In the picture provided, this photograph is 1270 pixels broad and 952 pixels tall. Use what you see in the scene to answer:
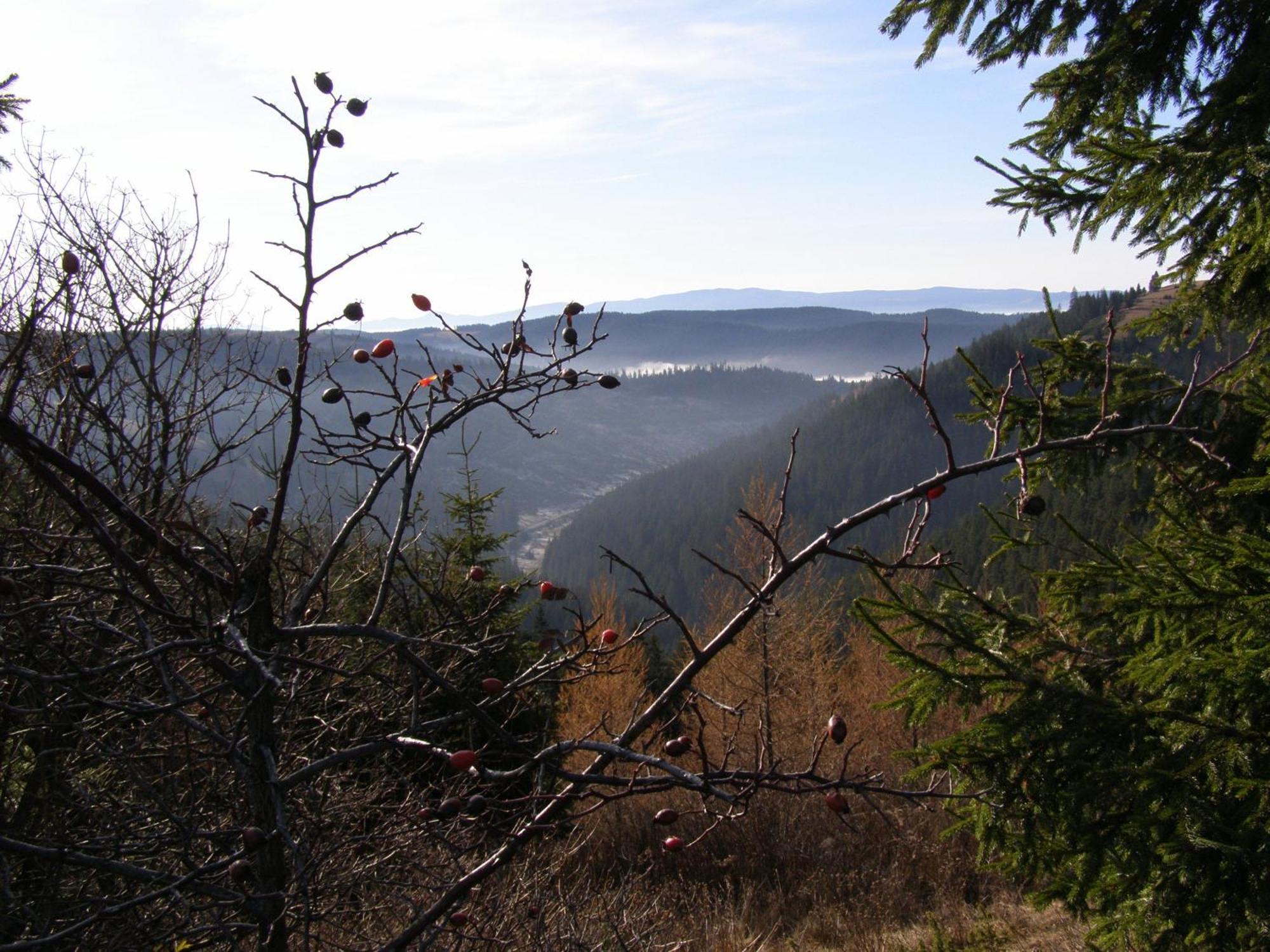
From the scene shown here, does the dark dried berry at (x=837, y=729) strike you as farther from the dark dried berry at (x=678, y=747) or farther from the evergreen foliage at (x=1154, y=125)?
the evergreen foliage at (x=1154, y=125)

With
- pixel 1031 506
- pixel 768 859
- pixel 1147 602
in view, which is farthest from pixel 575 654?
pixel 768 859

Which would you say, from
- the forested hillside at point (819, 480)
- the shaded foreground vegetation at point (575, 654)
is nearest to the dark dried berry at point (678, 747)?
the shaded foreground vegetation at point (575, 654)

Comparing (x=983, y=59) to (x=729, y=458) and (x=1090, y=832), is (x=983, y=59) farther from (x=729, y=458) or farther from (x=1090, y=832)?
(x=729, y=458)

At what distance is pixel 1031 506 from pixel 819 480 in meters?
113

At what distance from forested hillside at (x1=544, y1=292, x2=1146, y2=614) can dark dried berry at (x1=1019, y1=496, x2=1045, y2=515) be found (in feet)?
276

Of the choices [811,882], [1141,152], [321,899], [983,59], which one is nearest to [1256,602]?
[1141,152]

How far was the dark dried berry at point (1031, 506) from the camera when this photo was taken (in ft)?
5.21

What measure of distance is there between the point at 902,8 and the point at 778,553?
5307mm

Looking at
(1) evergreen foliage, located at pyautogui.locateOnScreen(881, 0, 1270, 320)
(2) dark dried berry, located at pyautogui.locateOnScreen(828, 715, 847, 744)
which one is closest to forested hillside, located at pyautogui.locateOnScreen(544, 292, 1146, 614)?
(1) evergreen foliage, located at pyautogui.locateOnScreen(881, 0, 1270, 320)

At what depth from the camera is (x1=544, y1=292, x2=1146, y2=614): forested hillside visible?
9725 centimetres

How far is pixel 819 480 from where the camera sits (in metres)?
112

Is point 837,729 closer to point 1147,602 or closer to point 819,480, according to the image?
point 1147,602

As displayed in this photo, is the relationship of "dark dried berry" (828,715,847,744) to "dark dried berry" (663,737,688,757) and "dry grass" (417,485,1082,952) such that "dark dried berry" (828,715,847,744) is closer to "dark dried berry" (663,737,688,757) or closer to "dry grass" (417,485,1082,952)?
"dry grass" (417,485,1082,952)

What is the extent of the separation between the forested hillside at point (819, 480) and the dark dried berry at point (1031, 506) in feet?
276
